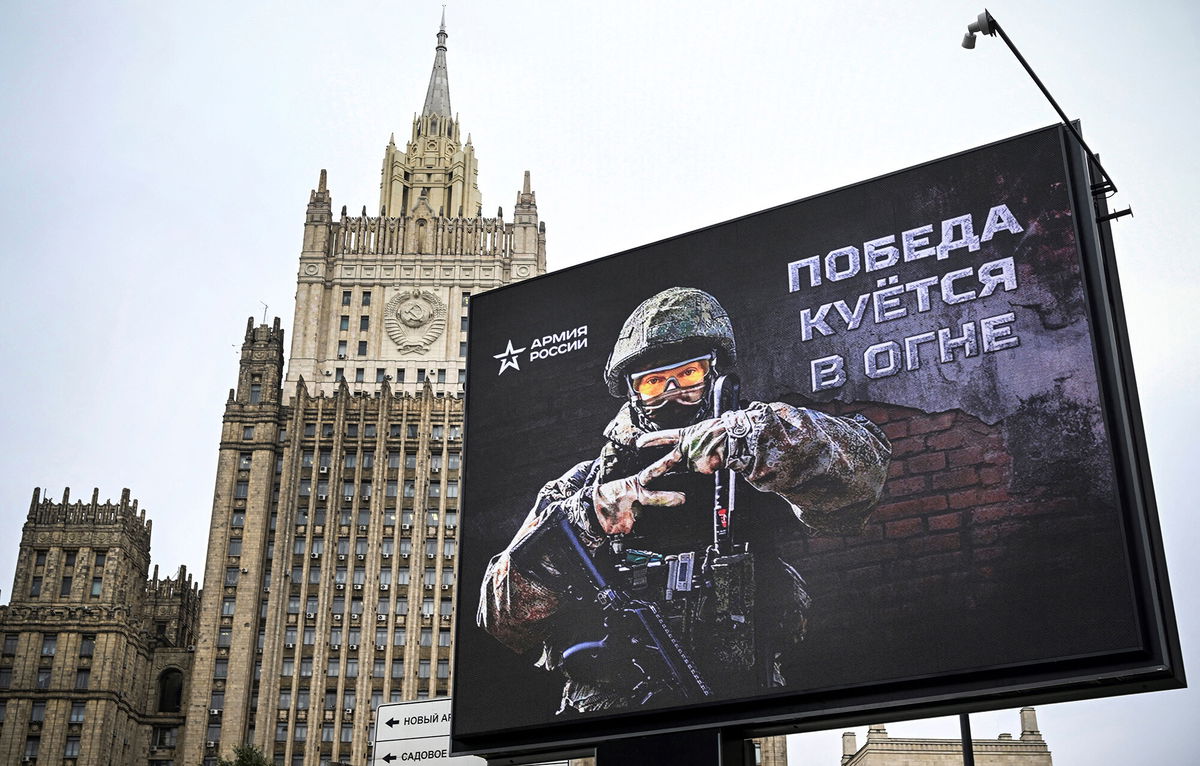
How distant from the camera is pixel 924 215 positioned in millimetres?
19578

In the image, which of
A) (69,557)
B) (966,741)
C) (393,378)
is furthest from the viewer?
(393,378)

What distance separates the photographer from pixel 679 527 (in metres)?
19.8

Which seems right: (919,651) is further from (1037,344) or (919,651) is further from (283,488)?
(283,488)

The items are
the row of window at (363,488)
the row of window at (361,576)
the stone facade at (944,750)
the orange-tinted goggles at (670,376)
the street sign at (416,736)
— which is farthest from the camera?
the row of window at (363,488)

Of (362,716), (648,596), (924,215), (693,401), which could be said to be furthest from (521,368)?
(362,716)

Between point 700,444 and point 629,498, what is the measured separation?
Answer: 1.31 m

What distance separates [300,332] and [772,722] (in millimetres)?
62698

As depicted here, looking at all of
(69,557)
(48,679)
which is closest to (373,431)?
(69,557)

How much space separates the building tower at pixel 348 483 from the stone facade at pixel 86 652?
16.6ft

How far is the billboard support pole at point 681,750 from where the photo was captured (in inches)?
731

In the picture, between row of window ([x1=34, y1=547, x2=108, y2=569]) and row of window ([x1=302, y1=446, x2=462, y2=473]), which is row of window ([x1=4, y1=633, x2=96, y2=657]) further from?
row of window ([x1=302, y1=446, x2=462, y2=473])

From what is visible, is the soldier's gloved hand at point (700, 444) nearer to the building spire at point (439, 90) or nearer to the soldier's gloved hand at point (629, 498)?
the soldier's gloved hand at point (629, 498)

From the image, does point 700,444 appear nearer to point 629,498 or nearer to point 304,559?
point 629,498

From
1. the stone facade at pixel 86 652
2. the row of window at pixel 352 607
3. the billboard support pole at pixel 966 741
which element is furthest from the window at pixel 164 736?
the billboard support pole at pixel 966 741
